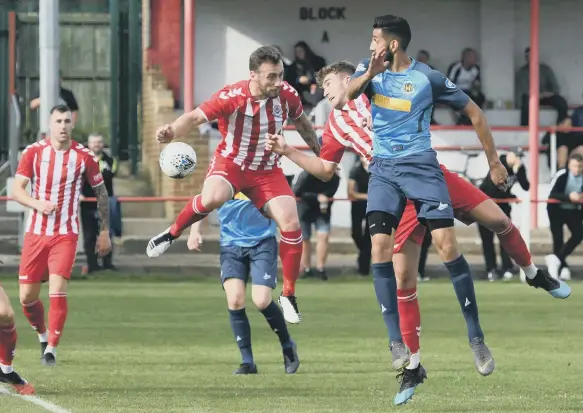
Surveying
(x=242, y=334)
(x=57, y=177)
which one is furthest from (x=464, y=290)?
(x=57, y=177)

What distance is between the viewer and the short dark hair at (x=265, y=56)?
11.6m

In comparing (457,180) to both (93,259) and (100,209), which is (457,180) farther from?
(93,259)

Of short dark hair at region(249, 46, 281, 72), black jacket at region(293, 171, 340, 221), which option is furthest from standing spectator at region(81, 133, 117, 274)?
short dark hair at region(249, 46, 281, 72)

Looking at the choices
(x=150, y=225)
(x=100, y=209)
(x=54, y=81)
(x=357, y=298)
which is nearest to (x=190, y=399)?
(x=100, y=209)

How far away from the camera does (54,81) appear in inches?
907

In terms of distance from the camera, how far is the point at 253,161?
40.0ft

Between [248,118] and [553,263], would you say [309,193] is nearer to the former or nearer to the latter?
[553,263]

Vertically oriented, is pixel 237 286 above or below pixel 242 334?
above

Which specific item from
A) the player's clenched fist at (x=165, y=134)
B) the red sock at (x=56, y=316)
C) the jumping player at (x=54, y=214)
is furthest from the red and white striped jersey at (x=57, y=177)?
the player's clenched fist at (x=165, y=134)

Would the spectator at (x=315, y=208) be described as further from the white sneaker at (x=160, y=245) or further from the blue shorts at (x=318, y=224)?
the white sneaker at (x=160, y=245)

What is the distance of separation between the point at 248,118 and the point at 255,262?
1.30 m

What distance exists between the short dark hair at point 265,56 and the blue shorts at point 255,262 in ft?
5.49

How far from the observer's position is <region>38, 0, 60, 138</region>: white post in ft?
75.3

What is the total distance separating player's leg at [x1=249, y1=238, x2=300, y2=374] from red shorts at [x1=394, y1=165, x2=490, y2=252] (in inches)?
82.7
